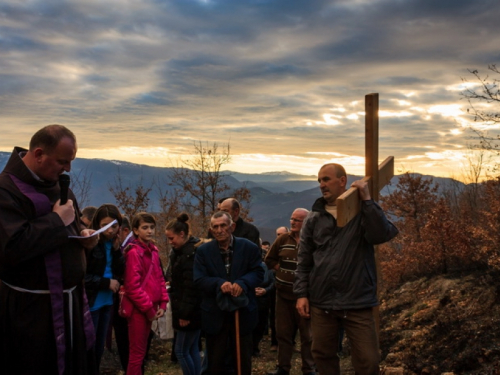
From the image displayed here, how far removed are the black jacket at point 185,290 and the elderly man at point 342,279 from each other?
1451mm

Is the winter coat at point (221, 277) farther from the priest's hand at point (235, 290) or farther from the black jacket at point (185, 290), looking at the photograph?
the black jacket at point (185, 290)

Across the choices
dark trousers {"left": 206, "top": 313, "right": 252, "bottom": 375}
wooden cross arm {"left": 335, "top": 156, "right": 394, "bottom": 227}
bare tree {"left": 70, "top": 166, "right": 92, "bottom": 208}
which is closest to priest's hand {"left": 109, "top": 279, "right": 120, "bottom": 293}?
dark trousers {"left": 206, "top": 313, "right": 252, "bottom": 375}

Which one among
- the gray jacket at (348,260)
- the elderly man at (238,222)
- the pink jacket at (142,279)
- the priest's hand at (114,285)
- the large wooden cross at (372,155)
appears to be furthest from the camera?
the elderly man at (238,222)

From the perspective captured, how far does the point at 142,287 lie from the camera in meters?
5.72

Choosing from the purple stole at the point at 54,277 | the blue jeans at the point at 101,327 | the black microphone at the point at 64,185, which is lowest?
the blue jeans at the point at 101,327

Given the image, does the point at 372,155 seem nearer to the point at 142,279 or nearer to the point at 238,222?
the point at 142,279

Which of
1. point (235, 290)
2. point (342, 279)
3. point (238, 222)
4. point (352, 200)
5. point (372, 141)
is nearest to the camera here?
point (352, 200)

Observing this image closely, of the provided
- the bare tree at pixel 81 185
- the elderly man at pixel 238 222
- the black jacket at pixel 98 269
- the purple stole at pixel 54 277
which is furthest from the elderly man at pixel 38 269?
the bare tree at pixel 81 185

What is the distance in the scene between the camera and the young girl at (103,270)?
5.62 meters

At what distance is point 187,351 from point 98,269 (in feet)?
4.44

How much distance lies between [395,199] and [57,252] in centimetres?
2901

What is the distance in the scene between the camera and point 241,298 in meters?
5.29

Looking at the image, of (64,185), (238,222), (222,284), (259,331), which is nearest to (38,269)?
(64,185)

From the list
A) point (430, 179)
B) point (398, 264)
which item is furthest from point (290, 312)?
point (430, 179)
